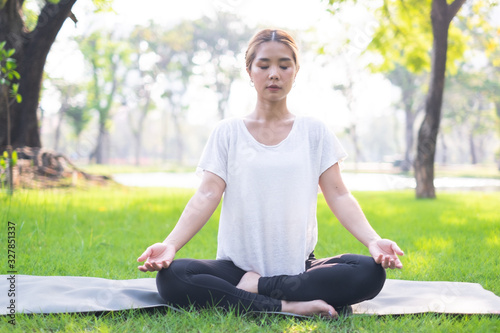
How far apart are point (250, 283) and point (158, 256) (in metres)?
0.44

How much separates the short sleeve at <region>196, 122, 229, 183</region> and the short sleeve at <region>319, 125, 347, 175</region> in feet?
1.57

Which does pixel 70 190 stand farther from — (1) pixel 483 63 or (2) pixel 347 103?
(1) pixel 483 63

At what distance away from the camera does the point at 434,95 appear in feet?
27.7

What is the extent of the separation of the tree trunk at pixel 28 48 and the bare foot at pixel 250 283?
5.44 meters

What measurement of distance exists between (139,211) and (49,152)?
3.10 meters

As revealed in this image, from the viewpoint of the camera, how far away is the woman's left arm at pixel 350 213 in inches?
81.0

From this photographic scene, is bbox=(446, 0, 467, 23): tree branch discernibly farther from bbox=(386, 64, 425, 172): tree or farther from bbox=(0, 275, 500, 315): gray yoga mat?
bbox=(386, 64, 425, 172): tree

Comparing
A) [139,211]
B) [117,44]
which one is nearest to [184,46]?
[117,44]

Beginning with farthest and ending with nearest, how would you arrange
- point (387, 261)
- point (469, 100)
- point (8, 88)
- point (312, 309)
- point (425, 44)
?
1. point (469, 100)
2. point (425, 44)
3. point (8, 88)
4. point (312, 309)
5. point (387, 261)

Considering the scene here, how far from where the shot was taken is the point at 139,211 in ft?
19.8

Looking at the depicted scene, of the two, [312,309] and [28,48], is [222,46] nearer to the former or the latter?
[28,48]

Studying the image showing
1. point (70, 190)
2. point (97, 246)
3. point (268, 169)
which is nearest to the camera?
point (268, 169)

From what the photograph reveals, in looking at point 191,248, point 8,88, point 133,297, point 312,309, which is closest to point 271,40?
point 312,309

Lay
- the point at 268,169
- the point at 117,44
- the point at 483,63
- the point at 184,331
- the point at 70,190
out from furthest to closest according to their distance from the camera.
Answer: the point at 483,63
the point at 117,44
the point at 70,190
the point at 268,169
the point at 184,331
